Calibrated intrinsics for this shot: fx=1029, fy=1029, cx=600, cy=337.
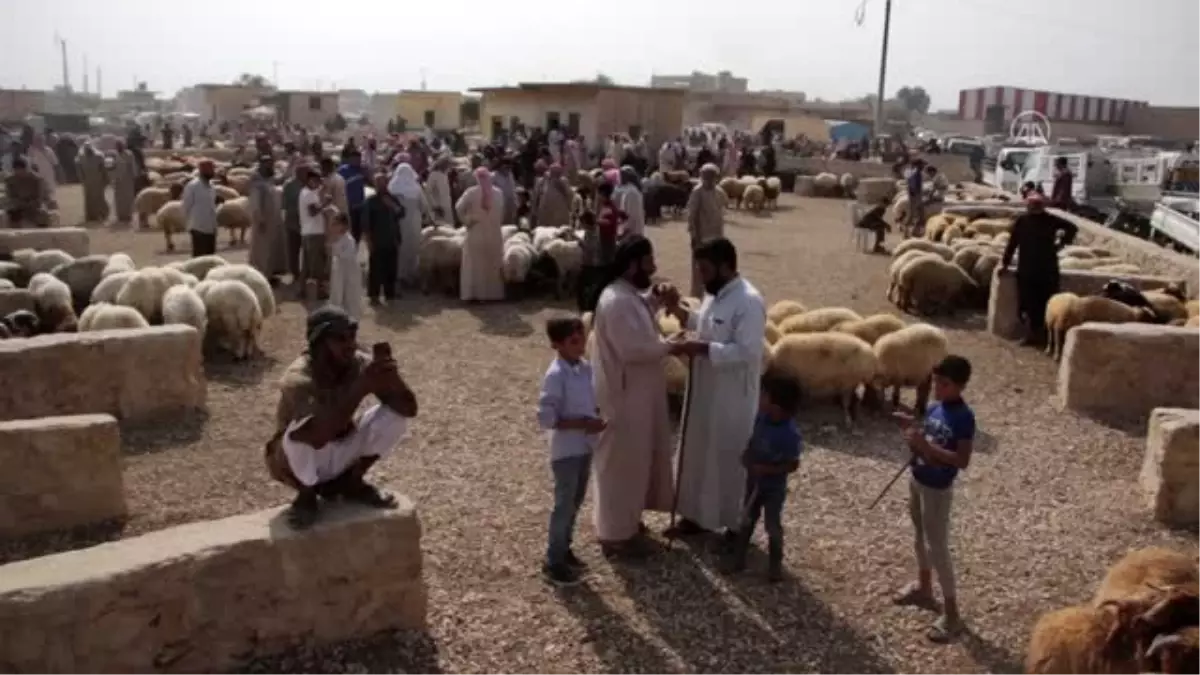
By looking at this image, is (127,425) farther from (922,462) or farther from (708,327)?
Result: (922,462)

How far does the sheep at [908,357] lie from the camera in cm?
788

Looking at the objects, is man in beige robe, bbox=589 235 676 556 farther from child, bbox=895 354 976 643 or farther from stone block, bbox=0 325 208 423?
stone block, bbox=0 325 208 423

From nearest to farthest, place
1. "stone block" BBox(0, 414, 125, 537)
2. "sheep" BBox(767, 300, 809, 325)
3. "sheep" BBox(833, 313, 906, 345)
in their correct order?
"stone block" BBox(0, 414, 125, 537), "sheep" BBox(833, 313, 906, 345), "sheep" BBox(767, 300, 809, 325)

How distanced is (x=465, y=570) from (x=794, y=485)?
7.71ft

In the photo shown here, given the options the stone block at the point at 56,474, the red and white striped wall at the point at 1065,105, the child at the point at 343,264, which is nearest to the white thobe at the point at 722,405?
the stone block at the point at 56,474

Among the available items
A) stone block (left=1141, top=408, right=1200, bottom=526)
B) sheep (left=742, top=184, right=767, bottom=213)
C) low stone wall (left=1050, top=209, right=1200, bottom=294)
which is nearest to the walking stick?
stone block (left=1141, top=408, right=1200, bottom=526)

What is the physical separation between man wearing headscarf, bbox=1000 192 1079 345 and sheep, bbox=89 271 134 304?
342 inches

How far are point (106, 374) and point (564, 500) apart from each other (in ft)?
13.5

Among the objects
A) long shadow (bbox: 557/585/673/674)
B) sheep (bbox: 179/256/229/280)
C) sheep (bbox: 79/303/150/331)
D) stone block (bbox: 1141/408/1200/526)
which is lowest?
long shadow (bbox: 557/585/673/674)

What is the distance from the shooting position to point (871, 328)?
861 cm

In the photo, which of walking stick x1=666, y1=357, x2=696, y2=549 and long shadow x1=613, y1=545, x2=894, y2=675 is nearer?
long shadow x1=613, y1=545, x2=894, y2=675

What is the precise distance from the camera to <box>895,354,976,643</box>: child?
4.51 metres

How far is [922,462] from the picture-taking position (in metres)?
4.64

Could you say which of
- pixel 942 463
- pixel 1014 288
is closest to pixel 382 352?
pixel 942 463
